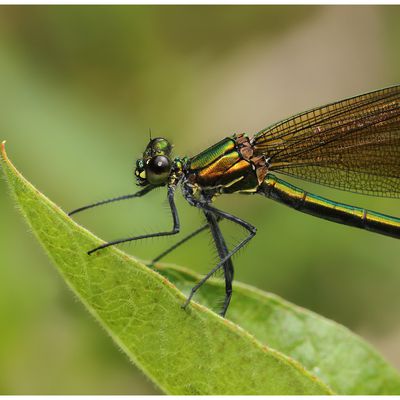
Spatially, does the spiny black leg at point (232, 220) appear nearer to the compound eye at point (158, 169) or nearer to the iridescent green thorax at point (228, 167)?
the iridescent green thorax at point (228, 167)

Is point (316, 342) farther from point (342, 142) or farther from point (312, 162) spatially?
point (342, 142)

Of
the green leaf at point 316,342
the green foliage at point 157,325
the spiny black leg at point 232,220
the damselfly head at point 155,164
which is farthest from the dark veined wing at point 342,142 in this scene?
the green foliage at point 157,325

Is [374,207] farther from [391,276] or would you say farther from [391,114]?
[391,114]

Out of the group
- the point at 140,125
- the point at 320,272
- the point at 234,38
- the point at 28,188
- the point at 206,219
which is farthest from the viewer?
the point at 234,38

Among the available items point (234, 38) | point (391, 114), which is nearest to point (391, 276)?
point (391, 114)

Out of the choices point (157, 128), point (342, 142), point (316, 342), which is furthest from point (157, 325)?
point (157, 128)

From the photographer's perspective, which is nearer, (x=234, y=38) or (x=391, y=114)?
(x=391, y=114)

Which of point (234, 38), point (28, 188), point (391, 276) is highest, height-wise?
point (28, 188)

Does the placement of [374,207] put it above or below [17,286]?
below
